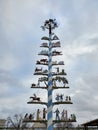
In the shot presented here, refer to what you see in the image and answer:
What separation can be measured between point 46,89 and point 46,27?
4867 mm

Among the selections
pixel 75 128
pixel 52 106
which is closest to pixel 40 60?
pixel 52 106

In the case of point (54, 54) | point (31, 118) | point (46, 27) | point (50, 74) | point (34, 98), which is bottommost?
point (31, 118)

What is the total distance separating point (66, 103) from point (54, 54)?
403 centimetres

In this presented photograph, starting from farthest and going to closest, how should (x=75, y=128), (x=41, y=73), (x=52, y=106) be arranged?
(x=75, y=128) < (x=41, y=73) < (x=52, y=106)

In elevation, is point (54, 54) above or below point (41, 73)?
above

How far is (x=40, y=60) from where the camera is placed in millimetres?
20859

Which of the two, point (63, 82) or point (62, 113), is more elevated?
point (63, 82)

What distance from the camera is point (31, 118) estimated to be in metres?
19.2

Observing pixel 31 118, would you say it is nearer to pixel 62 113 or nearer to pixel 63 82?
pixel 62 113

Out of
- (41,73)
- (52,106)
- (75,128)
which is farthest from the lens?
(75,128)

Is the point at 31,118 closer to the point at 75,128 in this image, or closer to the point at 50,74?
the point at 50,74

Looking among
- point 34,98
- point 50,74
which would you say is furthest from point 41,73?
point 34,98

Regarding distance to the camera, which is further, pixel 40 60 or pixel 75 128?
pixel 75 128

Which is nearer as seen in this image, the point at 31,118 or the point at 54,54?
the point at 31,118
